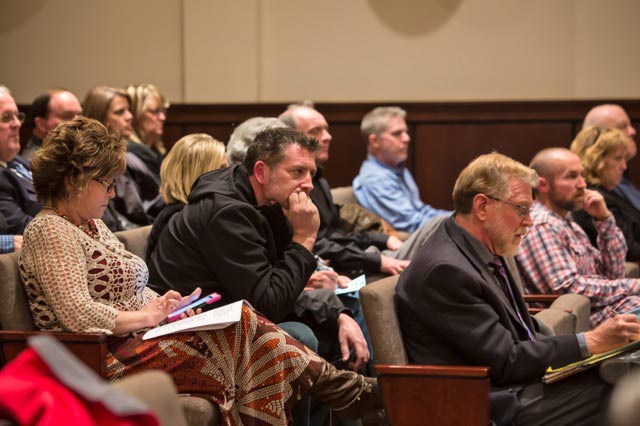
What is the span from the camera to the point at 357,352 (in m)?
3.10

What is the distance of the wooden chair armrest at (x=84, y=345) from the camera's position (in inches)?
99.6

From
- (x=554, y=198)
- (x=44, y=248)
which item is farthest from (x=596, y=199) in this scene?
(x=44, y=248)

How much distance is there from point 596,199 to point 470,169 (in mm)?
1548

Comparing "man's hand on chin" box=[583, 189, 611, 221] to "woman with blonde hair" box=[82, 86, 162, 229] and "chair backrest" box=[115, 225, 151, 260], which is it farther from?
"woman with blonde hair" box=[82, 86, 162, 229]

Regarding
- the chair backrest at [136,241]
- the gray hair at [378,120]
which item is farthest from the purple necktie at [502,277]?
the gray hair at [378,120]

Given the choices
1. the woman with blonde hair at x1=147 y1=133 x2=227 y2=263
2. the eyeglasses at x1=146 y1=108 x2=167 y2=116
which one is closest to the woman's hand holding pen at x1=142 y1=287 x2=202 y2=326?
the woman with blonde hair at x1=147 y1=133 x2=227 y2=263

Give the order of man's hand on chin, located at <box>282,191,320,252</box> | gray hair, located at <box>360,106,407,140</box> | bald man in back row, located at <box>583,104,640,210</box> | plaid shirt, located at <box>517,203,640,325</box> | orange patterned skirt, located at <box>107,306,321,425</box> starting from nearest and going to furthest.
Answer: orange patterned skirt, located at <box>107,306,321,425</box>
man's hand on chin, located at <box>282,191,320,252</box>
plaid shirt, located at <box>517,203,640,325</box>
gray hair, located at <box>360,106,407,140</box>
bald man in back row, located at <box>583,104,640,210</box>

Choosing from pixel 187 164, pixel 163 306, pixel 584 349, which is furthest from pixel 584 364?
pixel 187 164

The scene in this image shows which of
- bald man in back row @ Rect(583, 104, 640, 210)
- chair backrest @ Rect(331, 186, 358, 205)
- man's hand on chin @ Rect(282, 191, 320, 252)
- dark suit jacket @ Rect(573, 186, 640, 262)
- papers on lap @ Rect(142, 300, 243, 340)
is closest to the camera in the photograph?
papers on lap @ Rect(142, 300, 243, 340)

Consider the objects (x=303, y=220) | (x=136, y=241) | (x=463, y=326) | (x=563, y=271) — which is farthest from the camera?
(x=563, y=271)

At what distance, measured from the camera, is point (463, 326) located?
8.51ft

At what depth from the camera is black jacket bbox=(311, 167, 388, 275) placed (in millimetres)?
4270

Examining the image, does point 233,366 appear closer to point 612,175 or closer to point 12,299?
point 12,299

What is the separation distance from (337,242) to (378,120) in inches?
65.4
